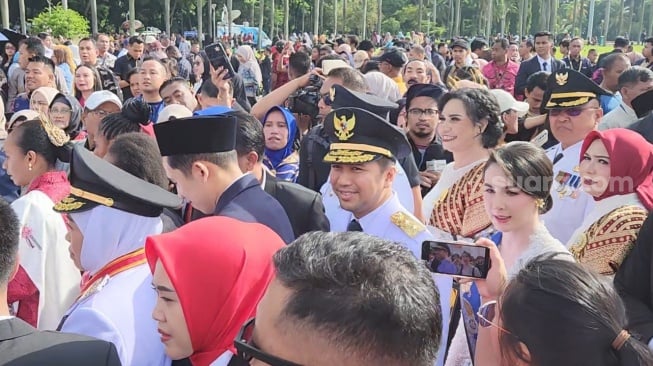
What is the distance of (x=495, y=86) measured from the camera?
391 inches

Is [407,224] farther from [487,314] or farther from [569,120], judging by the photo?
[569,120]

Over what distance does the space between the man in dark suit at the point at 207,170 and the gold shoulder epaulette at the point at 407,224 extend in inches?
19.5

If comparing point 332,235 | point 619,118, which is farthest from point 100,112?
point 332,235

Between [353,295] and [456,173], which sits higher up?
[353,295]

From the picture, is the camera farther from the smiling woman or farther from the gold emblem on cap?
the smiling woman

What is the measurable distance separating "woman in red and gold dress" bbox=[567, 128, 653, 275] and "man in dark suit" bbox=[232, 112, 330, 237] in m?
1.29

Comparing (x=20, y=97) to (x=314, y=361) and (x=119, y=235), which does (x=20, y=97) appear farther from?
(x=314, y=361)

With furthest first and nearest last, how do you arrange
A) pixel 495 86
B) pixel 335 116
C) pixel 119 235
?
1. pixel 495 86
2. pixel 335 116
3. pixel 119 235

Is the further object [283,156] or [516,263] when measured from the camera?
[283,156]

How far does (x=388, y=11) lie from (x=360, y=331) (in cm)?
8863

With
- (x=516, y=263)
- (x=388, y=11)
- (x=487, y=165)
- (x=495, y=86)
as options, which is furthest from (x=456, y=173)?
(x=388, y=11)

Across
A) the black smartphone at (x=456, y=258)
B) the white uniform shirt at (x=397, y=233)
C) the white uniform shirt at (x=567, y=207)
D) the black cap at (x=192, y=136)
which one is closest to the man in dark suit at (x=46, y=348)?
the black smartphone at (x=456, y=258)

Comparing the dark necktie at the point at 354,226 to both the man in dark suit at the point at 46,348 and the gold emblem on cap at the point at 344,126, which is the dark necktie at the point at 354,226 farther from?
the man in dark suit at the point at 46,348

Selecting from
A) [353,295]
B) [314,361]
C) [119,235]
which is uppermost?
[353,295]
